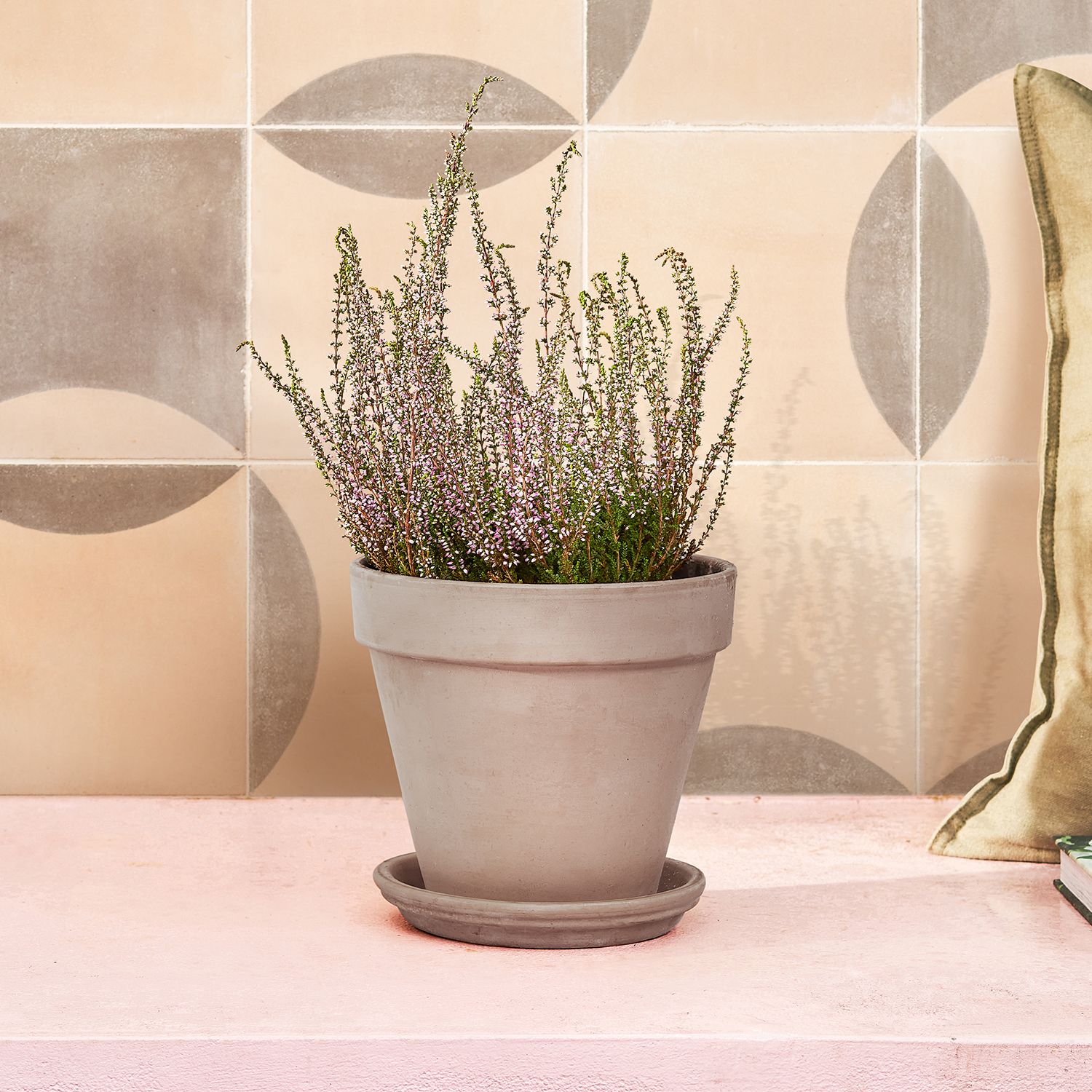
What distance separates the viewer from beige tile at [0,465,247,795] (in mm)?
1148

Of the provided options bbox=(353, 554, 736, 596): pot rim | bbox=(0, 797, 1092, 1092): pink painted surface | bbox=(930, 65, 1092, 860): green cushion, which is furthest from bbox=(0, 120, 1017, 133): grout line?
bbox=(0, 797, 1092, 1092): pink painted surface

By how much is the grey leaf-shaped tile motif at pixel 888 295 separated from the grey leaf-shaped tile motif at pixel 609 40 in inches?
10.2

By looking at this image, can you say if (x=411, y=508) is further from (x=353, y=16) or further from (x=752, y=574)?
(x=353, y=16)

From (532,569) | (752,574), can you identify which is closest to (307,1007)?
(532,569)

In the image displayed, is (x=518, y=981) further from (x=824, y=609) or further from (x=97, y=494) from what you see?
(x=97, y=494)

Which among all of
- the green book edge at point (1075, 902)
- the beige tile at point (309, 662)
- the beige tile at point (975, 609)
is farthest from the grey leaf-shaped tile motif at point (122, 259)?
the green book edge at point (1075, 902)

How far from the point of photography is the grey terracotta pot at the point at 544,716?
0.75 m

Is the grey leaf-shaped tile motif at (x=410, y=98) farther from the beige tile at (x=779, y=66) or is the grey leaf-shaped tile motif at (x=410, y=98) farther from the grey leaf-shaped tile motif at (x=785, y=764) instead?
the grey leaf-shaped tile motif at (x=785, y=764)

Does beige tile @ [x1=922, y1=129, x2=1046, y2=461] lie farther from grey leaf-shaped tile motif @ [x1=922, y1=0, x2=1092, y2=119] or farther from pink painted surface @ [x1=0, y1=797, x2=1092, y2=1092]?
pink painted surface @ [x1=0, y1=797, x2=1092, y2=1092]

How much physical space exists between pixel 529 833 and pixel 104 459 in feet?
1.96

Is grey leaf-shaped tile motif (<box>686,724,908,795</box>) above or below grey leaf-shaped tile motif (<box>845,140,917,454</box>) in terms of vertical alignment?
below

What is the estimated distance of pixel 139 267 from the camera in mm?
1140

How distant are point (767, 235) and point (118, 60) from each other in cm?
61

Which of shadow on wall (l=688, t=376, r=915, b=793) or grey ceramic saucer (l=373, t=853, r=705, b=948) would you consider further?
shadow on wall (l=688, t=376, r=915, b=793)
